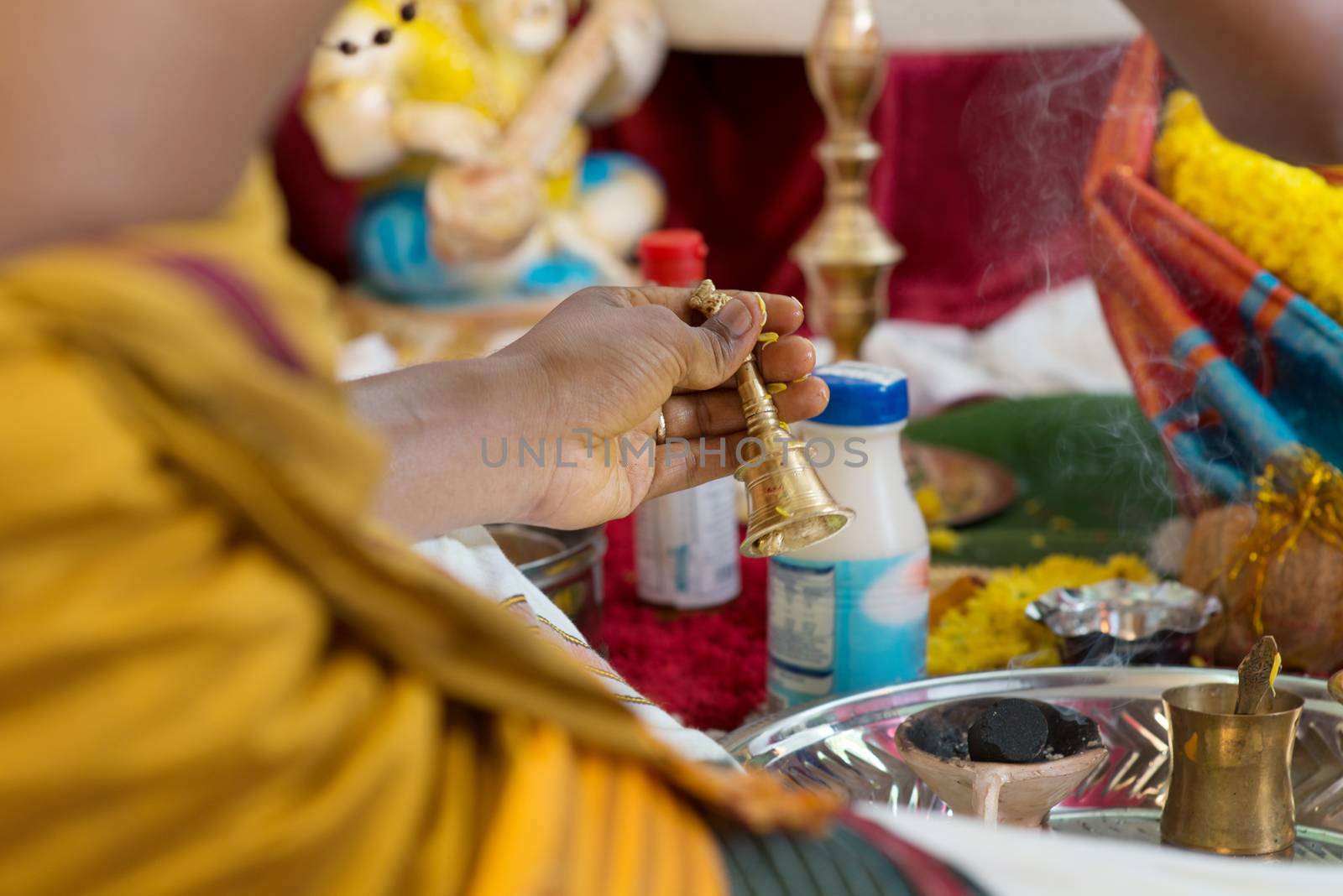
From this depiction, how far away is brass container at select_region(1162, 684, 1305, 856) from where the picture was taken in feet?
1.97

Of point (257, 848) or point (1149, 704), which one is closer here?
point (257, 848)

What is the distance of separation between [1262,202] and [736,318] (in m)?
0.43

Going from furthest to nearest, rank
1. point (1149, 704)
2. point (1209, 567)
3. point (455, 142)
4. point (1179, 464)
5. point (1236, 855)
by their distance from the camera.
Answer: point (455, 142) < point (1179, 464) < point (1209, 567) < point (1149, 704) < point (1236, 855)

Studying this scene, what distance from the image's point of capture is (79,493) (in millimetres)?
268

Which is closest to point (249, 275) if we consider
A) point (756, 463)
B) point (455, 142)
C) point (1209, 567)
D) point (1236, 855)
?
point (756, 463)

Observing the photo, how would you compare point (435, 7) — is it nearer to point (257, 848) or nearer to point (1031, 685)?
point (1031, 685)

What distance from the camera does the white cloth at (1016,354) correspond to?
163 cm

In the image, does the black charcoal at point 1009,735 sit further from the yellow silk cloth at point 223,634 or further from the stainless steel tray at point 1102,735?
the yellow silk cloth at point 223,634

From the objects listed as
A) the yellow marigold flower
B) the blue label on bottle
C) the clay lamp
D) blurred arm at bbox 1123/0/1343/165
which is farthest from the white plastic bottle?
the yellow marigold flower

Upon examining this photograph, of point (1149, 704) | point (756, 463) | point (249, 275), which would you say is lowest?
point (1149, 704)

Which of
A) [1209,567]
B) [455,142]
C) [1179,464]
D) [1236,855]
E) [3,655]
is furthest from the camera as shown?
[455,142]

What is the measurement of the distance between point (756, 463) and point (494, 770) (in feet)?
1.19

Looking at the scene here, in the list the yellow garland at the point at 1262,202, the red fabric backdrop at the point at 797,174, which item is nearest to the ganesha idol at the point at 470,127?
the red fabric backdrop at the point at 797,174

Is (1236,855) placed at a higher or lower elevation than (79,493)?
lower
